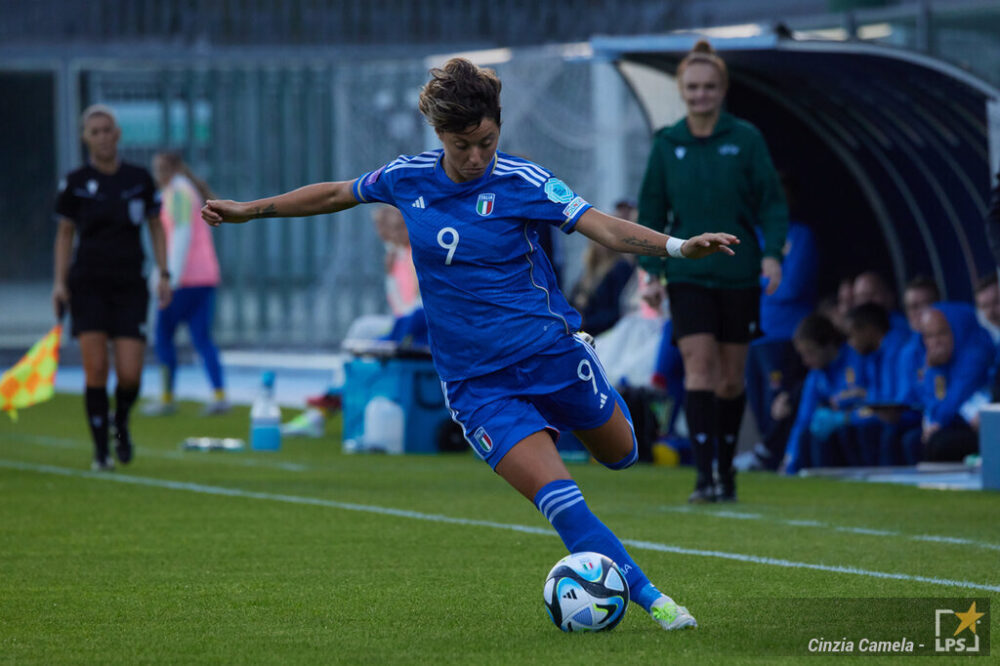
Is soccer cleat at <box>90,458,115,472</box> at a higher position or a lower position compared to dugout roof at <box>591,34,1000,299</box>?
lower

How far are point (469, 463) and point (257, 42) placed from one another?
15775 mm

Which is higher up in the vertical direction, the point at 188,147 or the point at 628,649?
the point at 188,147

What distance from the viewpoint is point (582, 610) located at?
18.1 ft

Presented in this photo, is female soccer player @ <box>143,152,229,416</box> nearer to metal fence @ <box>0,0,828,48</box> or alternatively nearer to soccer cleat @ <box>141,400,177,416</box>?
soccer cleat @ <box>141,400,177,416</box>

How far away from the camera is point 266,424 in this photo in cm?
1391

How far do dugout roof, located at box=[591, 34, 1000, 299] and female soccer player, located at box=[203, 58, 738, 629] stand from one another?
246 inches

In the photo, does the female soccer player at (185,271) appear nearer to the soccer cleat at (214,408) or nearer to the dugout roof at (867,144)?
the soccer cleat at (214,408)

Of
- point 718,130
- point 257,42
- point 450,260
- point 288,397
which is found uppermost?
point 257,42

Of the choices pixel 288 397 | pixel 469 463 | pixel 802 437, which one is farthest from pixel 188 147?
pixel 802 437

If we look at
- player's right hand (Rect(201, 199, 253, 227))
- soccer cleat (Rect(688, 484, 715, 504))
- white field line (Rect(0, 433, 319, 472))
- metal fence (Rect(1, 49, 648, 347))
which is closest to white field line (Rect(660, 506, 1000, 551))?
soccer cleat (Rect(688, 484, 715, 504))

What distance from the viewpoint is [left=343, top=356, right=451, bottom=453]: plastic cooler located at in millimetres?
13898

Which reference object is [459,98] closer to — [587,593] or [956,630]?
[587,593]

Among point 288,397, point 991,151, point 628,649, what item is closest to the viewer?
point 628,649

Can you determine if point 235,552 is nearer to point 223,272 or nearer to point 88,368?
point 88,368
